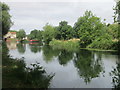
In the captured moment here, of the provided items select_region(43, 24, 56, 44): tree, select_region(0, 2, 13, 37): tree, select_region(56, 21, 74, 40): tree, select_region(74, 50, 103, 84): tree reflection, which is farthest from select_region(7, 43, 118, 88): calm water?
select_region(56, 21, 74, 40): tree

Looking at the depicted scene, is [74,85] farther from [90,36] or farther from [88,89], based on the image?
[90,36]

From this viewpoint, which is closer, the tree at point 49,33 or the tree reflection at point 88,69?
the tree reflection at point 88,69

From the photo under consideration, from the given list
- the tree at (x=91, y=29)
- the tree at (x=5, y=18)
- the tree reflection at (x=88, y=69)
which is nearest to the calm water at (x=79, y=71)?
the tree reflection at (x=88, y=69)

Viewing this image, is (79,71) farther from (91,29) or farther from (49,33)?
(49,33)

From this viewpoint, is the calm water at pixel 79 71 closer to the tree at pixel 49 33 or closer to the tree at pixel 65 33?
the tree at pixel 49 33

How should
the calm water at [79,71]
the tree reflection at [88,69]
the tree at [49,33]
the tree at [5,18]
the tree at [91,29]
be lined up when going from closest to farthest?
the calm water at [79,71] < the tree reflection at [88,69] < the tree at [5,18] < the tree at [91,29] < the tree at [49,33]

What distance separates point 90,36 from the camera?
45344 millimetres

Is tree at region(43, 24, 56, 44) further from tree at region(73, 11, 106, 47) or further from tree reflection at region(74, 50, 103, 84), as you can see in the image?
tree reflection at region(74, 50, 103, 84)

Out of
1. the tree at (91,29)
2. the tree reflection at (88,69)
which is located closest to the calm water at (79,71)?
the tree reflection at (88,69)

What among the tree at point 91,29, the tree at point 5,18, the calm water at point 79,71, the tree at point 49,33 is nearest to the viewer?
the calm water at point 79,71

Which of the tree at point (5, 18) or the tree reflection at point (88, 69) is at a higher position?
the tree at point (5, 18)

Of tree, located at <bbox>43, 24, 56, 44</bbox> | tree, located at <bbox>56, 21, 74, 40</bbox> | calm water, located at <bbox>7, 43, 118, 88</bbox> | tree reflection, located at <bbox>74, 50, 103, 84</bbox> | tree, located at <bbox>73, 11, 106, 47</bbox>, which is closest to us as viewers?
calm water, located at <bbox>7, 43, 118, 88</bbox>

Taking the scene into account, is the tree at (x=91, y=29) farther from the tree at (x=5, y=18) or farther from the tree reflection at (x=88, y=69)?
the tree reflection at (x=88, y=69)

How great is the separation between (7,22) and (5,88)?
2529cm
